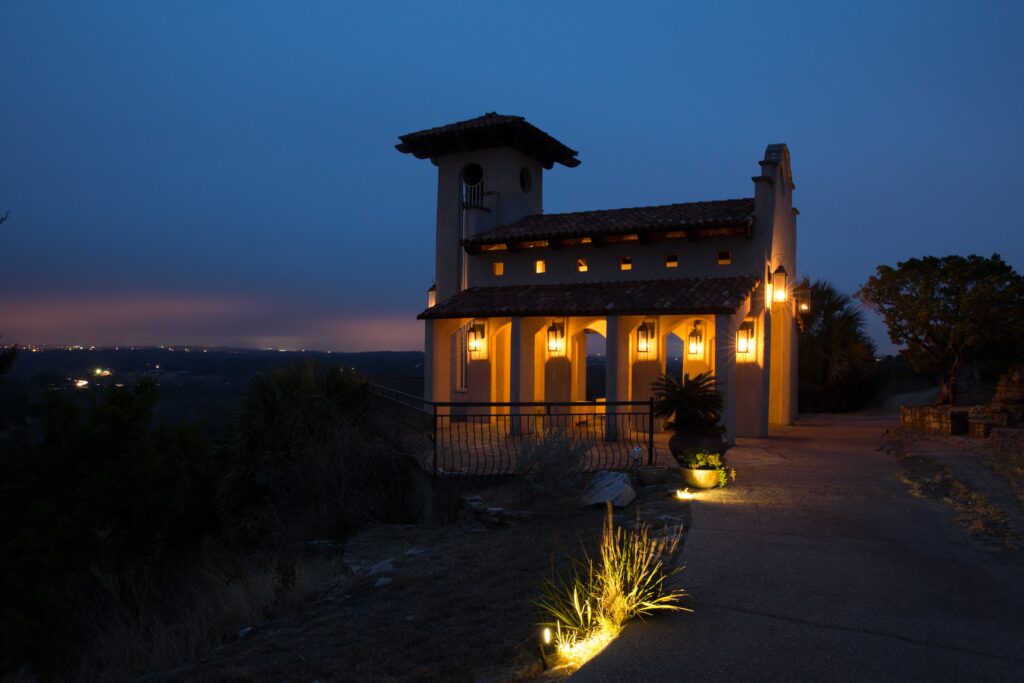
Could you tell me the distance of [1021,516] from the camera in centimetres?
773

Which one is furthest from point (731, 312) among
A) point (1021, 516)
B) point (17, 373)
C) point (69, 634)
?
point (17, 373)

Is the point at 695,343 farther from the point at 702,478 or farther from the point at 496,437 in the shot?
the point at 702,478

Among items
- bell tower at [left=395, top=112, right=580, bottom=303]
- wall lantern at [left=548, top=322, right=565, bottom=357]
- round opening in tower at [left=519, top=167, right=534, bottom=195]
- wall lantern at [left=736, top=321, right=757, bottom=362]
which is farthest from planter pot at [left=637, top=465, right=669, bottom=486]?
round opening in tower at [left=519, top=167, right=534, bottom=195]

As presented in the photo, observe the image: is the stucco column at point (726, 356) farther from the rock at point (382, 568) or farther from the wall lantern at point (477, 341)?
the rock at point (382, 568)

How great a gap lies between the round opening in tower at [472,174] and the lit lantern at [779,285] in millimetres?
8861

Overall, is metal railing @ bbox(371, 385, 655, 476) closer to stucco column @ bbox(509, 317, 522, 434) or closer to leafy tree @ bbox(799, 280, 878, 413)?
stucco column @ bbox(509, 317, 522, 434)

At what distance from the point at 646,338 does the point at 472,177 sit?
7222 millimetres

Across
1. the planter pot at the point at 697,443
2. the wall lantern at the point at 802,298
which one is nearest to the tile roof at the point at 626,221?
the wall lantern at the point at 802,298

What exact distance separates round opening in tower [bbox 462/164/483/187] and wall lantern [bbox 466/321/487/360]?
14.4 feet

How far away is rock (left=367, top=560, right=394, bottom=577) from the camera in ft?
25.2

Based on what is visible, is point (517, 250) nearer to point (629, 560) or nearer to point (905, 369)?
point (629, 560)

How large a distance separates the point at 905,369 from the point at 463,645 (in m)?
34.8

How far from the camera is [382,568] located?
7.83 metres

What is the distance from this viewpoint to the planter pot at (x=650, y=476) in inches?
401
